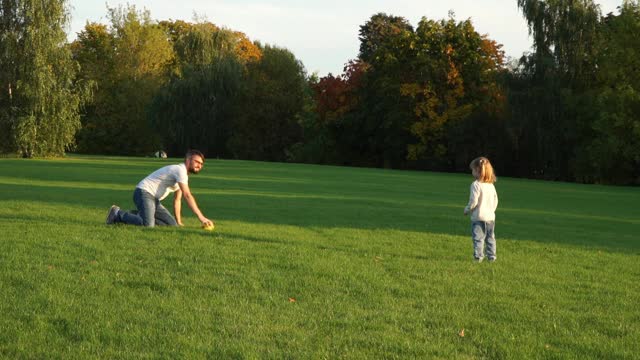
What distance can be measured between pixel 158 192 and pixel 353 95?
60.7 metres

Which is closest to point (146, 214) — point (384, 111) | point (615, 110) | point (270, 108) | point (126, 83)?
point (615, 110)

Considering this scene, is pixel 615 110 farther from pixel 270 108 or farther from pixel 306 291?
pixel 306 291

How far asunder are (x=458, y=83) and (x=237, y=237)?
53730mm

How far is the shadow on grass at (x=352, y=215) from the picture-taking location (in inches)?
598

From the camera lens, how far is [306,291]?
784cm

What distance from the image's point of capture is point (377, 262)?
405 inches

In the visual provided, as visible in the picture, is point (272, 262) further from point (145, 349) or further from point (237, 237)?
point (145, 349)

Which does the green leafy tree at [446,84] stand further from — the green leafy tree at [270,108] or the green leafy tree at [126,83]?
the green leafy tree at [126,83]

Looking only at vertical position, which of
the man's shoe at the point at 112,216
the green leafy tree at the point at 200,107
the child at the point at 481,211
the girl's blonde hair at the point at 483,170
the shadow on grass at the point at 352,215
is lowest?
the shadow on grass at the point at 352,215

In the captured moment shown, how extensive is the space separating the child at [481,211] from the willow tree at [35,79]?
47031 mm

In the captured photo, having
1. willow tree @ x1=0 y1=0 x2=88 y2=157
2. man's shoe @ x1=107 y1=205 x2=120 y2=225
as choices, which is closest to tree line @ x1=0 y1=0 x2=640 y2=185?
willow tree @ x1=0 y1=0 x2=88 y2=157

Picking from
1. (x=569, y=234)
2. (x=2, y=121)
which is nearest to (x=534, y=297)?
(x=569, y=234)


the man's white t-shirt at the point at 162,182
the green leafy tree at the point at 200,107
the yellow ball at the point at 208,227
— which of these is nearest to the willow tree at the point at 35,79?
the green leafy tree at the point at 200,107

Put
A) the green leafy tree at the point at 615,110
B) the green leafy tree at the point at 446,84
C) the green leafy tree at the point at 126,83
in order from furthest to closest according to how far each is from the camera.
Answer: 1. the green leafy tree at the point at 126,83
2. the green leafy tree at the point at 446,84
3. the green leafy tree at the point at 615,110
